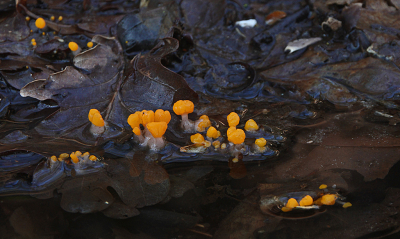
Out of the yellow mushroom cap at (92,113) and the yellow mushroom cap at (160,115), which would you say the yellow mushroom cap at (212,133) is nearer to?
the yellow mushroom cap at (160,115)

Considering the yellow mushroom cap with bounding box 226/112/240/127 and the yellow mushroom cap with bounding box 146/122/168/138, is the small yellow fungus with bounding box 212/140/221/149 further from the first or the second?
the yellow mushroom cap with bounding box 146/122/168/138

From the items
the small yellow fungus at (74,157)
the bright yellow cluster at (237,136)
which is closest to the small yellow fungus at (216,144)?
the bright yellow cluster at (237,136)

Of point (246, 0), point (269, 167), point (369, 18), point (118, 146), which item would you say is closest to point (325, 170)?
point (269, 167)

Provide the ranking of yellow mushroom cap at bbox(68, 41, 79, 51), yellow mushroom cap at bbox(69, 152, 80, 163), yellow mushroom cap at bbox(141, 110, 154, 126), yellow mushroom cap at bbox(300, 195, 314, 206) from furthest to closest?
1. yellow mushroom cap at bbox(68, 41, 79, 51)
2. yellow mushroom cap at bbox(141, 110, 154, 126)
3. yellow mushroom cap at bbox(69, 152, 80, 163)
4. yellow mushroom cap at bbox(300, 195, 314, 206)

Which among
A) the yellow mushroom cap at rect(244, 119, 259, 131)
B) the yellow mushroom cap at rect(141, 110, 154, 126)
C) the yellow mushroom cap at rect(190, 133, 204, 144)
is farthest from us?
the yellow mushroom cap at rect(244, 119, 259, 131)

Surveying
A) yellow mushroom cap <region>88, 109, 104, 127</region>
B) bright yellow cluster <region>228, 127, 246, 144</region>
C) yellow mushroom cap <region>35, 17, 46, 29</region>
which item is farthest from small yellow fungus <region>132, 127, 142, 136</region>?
yellow mushroom cap <region>35, 17, 46, 29</region>

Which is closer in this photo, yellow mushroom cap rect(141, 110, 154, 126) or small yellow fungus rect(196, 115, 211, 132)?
yellow mushroom cap rect(141, 110, 154, 126)

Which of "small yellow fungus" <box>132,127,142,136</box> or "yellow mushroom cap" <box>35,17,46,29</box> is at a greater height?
"yellow mushroom cap" <box>35,17,46,29</box>
